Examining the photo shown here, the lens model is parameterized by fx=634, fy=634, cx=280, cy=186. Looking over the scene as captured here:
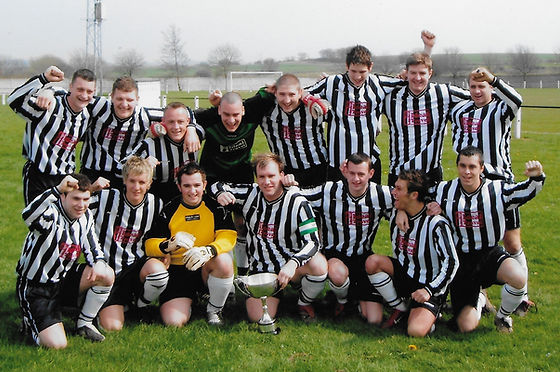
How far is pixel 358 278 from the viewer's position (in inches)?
197

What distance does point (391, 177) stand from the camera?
221 inches

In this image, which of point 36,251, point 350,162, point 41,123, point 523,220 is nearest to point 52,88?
point 41,123

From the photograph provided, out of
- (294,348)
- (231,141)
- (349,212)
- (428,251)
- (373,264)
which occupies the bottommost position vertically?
(294,348)

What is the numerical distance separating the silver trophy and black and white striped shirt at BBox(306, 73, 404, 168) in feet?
4.56

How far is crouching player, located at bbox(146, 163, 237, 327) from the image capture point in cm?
472

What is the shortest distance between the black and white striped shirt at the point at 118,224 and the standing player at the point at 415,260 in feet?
5.82

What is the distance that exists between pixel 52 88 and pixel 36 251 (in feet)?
5.37

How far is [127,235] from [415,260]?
2213 mm

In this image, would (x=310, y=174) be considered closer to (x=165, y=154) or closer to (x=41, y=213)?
(x=165, y=154)

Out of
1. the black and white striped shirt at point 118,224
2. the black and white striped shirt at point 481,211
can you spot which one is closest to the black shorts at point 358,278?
the black and white striped shirt at point 481,211

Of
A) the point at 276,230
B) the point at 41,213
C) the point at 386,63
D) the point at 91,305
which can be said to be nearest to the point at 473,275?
the point at 276,230

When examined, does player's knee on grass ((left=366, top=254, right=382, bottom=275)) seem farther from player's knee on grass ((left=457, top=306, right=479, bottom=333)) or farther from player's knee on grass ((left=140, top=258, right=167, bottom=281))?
player's knee on grass ((left=140, top=258, right=167, bottom=281))

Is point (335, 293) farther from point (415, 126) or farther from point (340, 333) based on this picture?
point (415, 126)

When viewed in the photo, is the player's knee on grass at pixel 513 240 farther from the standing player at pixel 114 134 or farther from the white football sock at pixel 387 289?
the standing player at pixel 114 134
